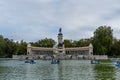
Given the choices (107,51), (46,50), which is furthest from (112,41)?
(46,50)

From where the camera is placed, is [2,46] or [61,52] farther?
[2,46]

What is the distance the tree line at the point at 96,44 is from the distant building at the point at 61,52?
4555 millimetres

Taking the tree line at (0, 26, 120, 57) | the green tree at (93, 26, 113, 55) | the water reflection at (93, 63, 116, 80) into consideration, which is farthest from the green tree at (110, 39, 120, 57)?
the water reflection at (93, 63, 116, 80)

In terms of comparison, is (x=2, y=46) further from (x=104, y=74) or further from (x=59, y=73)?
(x=104, y=74)

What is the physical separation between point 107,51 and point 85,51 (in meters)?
9.05

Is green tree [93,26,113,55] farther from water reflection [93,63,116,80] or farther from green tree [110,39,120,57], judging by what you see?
water reflection [93,63,116,80]

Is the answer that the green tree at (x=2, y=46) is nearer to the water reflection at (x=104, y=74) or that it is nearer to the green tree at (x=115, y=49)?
the green tree at (x=115, y=49)

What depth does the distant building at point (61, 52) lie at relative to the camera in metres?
129

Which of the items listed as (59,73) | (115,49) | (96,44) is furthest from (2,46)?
(59,73)

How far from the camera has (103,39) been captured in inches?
5113

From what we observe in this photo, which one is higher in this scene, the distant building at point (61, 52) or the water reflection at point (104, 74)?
the distant building at point (61, 52)

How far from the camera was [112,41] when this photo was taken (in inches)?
5212

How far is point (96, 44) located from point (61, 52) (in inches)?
573

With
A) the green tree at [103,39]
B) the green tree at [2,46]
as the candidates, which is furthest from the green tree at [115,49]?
the green tree at [2,46]
